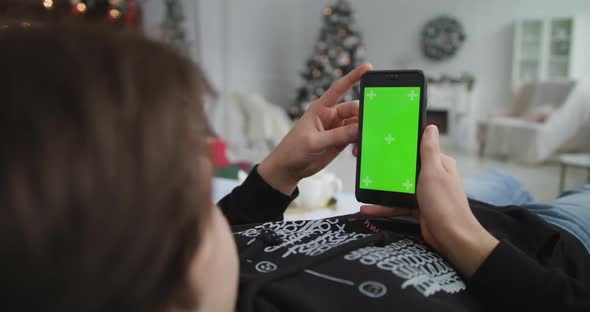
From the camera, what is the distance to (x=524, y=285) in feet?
1.52

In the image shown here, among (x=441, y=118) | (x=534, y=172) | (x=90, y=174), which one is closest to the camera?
(x=90, y=174)

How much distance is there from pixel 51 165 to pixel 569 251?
2.01 feet

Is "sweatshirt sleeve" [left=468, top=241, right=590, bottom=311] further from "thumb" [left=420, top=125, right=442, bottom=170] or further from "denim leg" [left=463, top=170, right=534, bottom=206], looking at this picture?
"denim leg" [left=463, top=170, right=534, bottom=206]

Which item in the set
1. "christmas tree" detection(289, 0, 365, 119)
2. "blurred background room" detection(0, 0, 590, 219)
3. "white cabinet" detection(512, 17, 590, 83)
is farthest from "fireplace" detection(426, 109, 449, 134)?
"christmas tree" detection(289, 0, 365, 119)

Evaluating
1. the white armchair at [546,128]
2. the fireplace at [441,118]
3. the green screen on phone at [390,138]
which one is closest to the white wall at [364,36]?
the fireplace at [441,118]

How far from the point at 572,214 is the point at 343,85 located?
1.44 ft

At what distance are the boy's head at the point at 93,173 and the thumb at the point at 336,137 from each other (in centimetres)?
36

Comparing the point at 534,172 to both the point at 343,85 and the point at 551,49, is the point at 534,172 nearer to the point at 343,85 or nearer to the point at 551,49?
the point at 551,49

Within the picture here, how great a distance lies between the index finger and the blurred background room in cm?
266

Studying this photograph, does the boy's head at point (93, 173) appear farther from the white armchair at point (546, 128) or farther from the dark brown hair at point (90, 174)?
the white armchair at point (546, 128)

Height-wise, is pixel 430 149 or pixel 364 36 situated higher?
pixel 364 36

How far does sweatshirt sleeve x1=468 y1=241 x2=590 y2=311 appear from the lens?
0.45 metres

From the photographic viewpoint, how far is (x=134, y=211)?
0.91 ft

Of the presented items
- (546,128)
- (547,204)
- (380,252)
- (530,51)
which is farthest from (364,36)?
(380,252)
